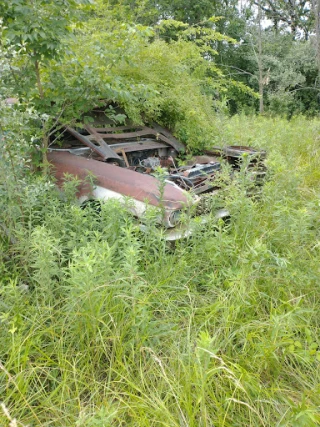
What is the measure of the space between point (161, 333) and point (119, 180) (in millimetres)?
1621

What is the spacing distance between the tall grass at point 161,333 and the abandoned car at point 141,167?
0.98ft

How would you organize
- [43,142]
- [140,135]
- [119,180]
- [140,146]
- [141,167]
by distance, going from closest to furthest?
[119,180], [43,142], [141,167], [140,146], [140,135]

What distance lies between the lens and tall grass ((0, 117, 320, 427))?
1.72 meters

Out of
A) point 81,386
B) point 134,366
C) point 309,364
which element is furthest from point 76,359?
point 309,364

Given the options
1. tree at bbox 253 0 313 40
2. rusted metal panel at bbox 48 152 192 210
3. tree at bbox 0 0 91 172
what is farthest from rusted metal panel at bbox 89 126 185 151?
tree at bbox 253 0 313 40

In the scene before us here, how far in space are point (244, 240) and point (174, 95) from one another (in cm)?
298

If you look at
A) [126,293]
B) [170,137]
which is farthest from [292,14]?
[126,293]

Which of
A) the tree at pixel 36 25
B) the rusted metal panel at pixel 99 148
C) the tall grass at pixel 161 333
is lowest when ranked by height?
the tall grass at pixel 161 333

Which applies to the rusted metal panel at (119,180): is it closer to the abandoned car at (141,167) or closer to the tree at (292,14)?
the abandoned car at (141,167)

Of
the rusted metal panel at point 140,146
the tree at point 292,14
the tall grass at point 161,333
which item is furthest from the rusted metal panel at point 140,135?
the tree at point 292,14

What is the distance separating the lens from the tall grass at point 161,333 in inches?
67.7

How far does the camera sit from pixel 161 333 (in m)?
2.13

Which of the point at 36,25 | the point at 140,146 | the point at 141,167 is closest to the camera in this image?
the point at 36,25

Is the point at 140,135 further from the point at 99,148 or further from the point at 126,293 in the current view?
the point at 126,293
